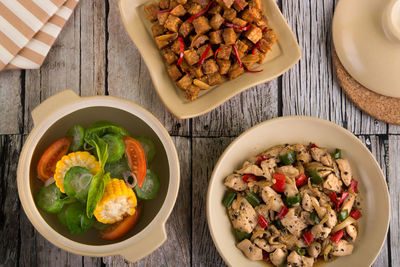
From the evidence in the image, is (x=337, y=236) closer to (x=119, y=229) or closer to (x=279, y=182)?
(x=279, y=182)

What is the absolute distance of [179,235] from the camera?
1.68m

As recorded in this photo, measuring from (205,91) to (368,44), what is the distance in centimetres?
70

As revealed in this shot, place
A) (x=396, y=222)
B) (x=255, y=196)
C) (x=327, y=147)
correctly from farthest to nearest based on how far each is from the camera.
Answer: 1. (x=396, y=222)
2. (x=327, y=147)
3. (x=255, y=196)

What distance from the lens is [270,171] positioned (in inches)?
60.0

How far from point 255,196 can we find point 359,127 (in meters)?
0.63

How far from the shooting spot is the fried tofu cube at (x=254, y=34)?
1554 mm

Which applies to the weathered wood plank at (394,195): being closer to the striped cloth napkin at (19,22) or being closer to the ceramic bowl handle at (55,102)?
the ceramic bowl handle at (55,102)

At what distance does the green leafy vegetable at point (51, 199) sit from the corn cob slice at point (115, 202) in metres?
0.14

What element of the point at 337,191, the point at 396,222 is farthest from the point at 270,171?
the point at 396,222

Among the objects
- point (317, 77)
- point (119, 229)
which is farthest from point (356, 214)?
point (119, 229)

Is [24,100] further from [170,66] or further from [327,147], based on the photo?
[327,147]

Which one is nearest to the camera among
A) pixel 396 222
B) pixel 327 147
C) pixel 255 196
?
pixel 255 196

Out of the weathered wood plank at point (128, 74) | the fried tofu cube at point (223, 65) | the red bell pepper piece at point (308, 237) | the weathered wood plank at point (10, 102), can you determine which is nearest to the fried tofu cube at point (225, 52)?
the fried tofu cube at point (223, 65)

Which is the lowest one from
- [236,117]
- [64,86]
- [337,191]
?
[337,191]
